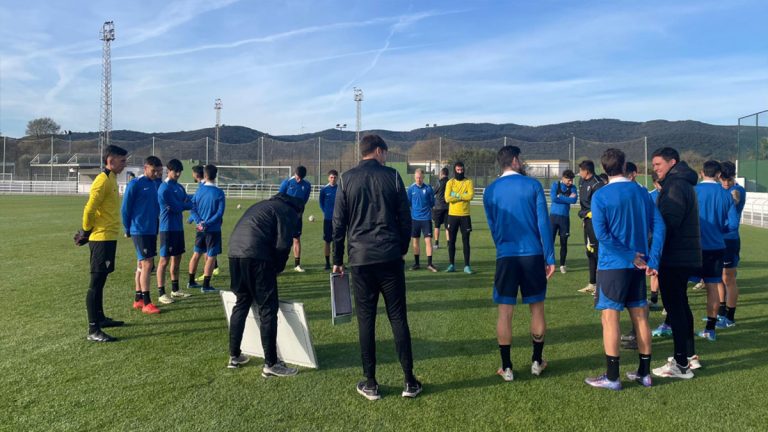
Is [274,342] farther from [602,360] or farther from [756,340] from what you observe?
[756,340]

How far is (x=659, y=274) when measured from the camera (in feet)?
15.6

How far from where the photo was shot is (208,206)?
7684 mm

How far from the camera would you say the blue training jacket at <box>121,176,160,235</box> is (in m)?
6.60

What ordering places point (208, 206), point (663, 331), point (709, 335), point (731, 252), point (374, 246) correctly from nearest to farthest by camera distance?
point (374, 246), point (709, 335), point (663, 331), point (731, 252), point (208, 206)

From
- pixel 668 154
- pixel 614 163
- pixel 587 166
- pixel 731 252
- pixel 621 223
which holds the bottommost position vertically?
pixel 731 252

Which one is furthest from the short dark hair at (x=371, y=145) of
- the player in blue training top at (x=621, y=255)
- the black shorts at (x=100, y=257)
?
the black shorts at (x=100, y=257)

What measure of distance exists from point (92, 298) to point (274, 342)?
2.54 metres

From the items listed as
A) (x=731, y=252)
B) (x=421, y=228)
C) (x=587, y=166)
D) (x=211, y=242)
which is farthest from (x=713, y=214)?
(x=211, y=242)

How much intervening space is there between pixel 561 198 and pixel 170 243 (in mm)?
6963

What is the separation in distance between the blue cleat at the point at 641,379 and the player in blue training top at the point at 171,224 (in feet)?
19.9

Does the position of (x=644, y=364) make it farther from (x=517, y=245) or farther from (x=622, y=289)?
(x=517, y=245)

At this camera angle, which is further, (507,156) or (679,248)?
(679,248)

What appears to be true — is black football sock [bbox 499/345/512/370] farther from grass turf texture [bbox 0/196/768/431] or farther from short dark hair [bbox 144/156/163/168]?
short dark hair [bbox 144/156/163/168]

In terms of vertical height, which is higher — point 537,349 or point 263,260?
point 263,260
